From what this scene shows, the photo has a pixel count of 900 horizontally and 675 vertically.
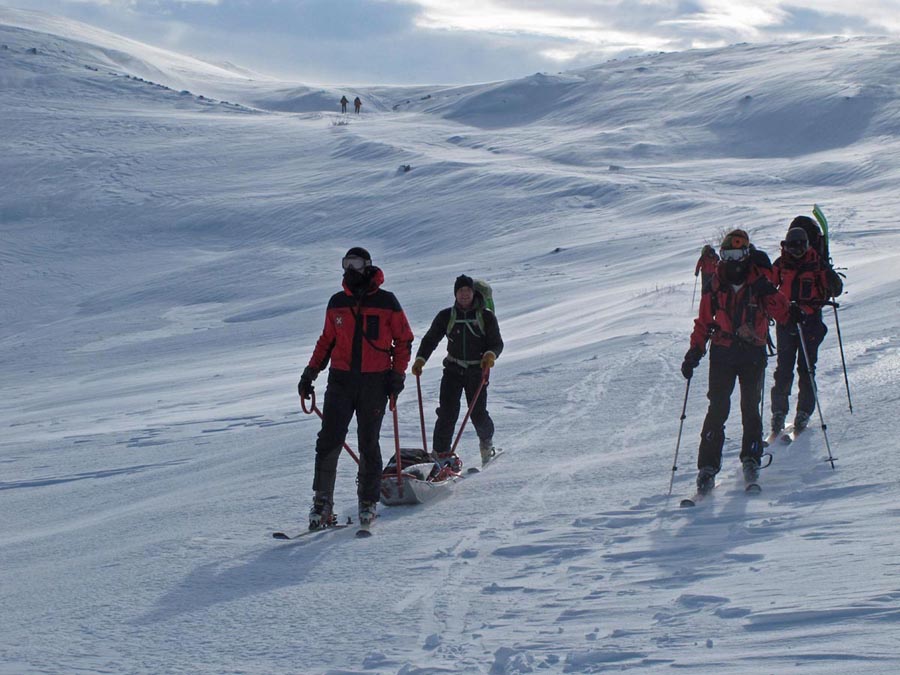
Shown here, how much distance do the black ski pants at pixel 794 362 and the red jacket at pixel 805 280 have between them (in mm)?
138

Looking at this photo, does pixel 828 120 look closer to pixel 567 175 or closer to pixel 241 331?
pixel 567 175

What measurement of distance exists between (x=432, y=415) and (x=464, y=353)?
2.09 m

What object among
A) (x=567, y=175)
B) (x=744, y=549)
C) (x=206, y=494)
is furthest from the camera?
(x=567, y=175)

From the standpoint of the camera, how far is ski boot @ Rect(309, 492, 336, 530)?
6.21 metres

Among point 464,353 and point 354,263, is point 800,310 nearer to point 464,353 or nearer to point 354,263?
point 464,353

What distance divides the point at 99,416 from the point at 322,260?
47.1 ft

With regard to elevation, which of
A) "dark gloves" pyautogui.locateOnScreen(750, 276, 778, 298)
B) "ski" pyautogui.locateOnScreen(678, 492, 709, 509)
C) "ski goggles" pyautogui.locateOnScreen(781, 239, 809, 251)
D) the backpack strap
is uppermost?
"ski goggles" pyautogui.locateOnScreen(781, 239, 809, 251)

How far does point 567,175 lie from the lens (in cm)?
3198

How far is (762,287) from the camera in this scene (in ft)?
20.2

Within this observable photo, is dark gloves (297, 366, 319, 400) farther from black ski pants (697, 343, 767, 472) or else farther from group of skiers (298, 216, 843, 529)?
black ski pants (697, 343, 767, 472)

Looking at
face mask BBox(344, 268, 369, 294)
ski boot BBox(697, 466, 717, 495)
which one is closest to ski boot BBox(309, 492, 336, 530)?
face mask BBox(344, 268, 369, 294)

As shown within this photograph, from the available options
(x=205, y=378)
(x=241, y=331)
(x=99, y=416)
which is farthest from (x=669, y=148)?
(x=99, y=416)

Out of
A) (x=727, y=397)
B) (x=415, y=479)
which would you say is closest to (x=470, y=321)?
(x=415, y=479)

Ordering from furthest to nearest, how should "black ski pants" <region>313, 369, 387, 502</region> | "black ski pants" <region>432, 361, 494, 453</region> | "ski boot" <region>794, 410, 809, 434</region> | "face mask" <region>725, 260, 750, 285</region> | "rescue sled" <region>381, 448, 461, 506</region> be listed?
1. "black ski pants" <region>432, 361, 494, 453</region>
2. "ski boot" <region>794, 410, 809, 434</region>
3. "rescue sled" <region>381, 448, 461, 506</region>
4. "black ski pants" <region>313, 369, 387, 502</region>
5. "face mask" <region>725, 260, 750, 285</region>
